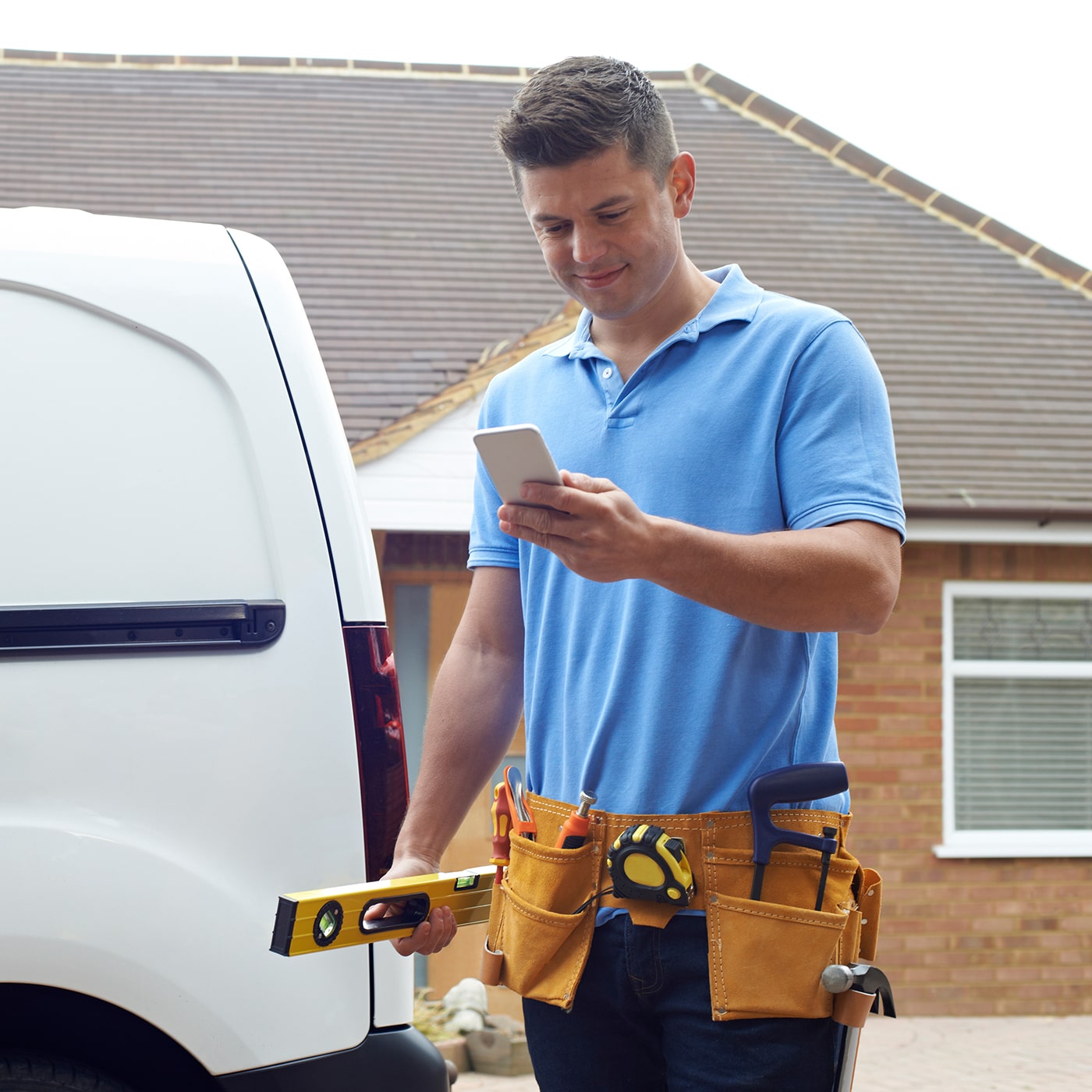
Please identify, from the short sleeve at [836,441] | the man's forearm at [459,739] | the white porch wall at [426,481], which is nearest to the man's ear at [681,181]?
the short sleeve at [836,441]

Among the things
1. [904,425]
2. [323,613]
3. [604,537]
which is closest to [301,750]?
[323,613]

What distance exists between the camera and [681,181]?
1.86m

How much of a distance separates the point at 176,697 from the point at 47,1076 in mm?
560

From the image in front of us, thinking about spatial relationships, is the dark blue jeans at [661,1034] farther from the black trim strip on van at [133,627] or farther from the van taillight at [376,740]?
the black trim strip on van at [133,627]

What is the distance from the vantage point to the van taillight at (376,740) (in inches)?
77.5

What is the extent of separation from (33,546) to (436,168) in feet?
29.3

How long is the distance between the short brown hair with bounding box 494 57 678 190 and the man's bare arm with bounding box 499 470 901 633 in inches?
21.0

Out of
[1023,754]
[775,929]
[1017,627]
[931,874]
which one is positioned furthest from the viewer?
[1023,754]

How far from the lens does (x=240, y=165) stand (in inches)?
393

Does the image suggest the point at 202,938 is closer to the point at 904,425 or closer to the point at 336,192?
the point at 904,425

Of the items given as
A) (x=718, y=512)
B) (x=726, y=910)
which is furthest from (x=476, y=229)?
(x=726, y=910)

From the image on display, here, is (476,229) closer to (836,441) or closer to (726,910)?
(836,441)

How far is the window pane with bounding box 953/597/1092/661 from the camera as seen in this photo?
840 cm

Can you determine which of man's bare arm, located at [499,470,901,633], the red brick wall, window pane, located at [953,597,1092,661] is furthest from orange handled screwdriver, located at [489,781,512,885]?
window pane, located at [953,597,1092,661]
